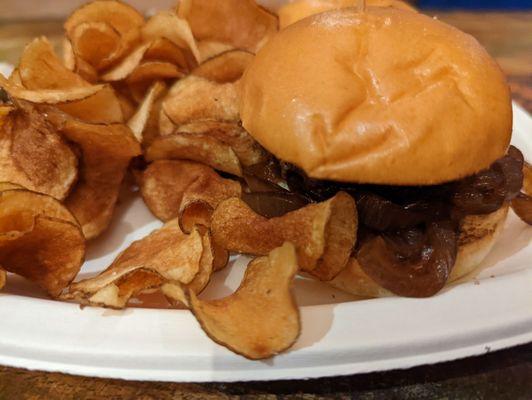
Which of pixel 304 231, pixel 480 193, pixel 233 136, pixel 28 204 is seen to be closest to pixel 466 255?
pixel 480 193

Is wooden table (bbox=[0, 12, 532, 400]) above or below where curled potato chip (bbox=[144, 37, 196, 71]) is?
below

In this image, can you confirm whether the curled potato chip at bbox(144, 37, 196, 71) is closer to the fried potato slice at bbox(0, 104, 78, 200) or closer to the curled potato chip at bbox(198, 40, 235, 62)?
the curled potato chip at bbox(198, 40, 235, 62)

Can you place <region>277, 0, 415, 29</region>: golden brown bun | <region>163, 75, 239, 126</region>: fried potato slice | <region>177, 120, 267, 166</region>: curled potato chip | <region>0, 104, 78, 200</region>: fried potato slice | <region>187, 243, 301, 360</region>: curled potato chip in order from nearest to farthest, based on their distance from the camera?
<region>187, 243, 301, 360</region>: curled potato chip → <region>0, 104, 78, 200</region>: fried potato slice → <region>177, 120, 267, 166</region>: curled potato chip → <region>163, 75, 239, 126</region>: fried potato slice → <region>277, 0, 415, 29</region>: golden brown bun

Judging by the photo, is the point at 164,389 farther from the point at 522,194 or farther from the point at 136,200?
the point at 522,194

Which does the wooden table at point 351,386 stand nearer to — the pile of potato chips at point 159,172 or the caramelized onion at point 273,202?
the pile of potato chips at point 159,172

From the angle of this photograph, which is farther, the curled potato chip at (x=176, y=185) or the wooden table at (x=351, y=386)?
the curled potato chip at (x=176, y=185)

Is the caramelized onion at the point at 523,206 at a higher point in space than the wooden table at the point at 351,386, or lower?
higher

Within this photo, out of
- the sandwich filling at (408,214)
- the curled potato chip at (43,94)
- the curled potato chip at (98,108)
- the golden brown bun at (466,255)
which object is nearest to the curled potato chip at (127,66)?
the curled potato chip at (98,108)

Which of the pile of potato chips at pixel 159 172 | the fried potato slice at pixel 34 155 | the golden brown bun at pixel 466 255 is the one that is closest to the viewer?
the pile of potato chips at pixel 159 172

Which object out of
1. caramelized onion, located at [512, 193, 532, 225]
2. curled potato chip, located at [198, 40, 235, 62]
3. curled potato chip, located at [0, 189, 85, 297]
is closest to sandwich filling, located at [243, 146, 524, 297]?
caramelized onion, located at [512, 193, 532, 225]
